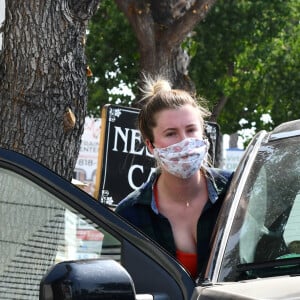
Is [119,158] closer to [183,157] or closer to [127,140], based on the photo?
[127,140]

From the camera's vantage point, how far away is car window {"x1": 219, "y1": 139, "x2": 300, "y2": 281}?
271 centimetres

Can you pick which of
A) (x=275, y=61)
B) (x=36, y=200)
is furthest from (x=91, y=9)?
(x=275, y=61)

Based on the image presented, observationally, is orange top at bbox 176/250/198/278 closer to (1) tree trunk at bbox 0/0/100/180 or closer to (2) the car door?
(2) the car door

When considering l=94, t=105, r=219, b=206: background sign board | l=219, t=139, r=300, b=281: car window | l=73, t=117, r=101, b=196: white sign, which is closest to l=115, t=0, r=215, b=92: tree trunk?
l=94, t=105, r=219, b=206: background sign board

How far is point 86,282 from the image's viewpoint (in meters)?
2.27

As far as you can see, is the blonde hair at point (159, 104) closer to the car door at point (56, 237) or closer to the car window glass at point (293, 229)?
the car window glass at point (293, 229)

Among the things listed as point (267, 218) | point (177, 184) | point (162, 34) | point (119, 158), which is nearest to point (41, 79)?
point (177, 184)

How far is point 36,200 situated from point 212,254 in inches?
21.8

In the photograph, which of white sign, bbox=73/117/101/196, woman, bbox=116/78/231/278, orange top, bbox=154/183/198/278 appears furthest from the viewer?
white sign, bbox=73/117/101/196

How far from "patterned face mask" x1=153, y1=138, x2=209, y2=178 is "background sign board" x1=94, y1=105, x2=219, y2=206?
4.56 m

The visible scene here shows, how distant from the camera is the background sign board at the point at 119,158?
318 inches

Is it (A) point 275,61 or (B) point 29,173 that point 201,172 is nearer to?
(B) point 29,173

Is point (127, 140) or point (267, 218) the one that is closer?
point (267, 218)

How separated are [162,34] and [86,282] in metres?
9.60
